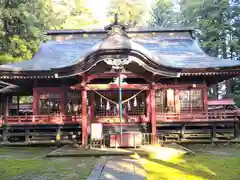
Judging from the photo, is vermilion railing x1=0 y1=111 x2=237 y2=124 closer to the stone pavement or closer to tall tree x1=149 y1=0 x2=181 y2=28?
the stone pavement

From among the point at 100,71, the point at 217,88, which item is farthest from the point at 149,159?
the point at 217,88

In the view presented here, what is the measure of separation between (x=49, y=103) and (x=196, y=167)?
8.81 meters

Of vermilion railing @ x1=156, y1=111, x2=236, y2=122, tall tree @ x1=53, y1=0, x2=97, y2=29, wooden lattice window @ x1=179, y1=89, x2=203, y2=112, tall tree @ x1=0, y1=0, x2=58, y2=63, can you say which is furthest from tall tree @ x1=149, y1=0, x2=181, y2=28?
vermilion railing @ x1=156, y1=111, x2=236, y2=122

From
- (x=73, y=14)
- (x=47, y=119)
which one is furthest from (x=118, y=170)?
(x=73, y=14)

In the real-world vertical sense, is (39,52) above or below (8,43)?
below

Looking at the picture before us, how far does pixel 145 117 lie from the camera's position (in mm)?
12164

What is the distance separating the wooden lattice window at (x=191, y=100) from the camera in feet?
41.6

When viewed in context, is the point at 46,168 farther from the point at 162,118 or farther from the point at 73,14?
the point at 73,14

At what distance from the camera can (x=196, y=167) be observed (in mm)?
6480

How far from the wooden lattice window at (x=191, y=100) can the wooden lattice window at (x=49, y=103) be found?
6.63m

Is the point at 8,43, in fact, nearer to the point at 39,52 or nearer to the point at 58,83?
the point at 39,52

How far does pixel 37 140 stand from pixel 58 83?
123 inches

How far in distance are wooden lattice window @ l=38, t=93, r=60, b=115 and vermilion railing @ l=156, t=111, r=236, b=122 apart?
5.40 m

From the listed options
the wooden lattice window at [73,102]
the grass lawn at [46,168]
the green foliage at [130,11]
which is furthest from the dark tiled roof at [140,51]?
the green foliage at [130,11]
